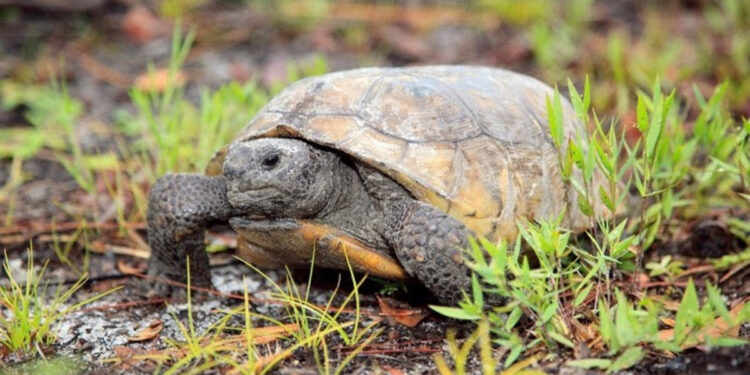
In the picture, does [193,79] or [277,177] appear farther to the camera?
[193,79]

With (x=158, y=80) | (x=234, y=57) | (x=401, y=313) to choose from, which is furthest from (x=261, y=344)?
(x=234, y=57)

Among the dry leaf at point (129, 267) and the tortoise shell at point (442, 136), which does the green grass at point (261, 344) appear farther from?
the dry leaf at point (129, 267)

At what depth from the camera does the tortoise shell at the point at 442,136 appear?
3086 mm

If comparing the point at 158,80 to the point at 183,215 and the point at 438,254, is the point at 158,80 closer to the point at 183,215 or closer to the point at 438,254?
the point at 183,215

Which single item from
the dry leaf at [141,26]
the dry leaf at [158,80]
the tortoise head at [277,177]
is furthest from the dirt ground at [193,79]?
the tortoise head at [277,177]

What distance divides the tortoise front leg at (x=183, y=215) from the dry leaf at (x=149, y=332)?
12.2 inches

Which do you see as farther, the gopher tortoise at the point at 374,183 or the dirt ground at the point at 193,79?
the gopher tortoise at the point at 374,183

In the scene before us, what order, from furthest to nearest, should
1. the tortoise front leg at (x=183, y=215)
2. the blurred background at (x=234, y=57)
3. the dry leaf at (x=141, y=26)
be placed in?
the dry leaf at (x=141, y=26)
the blurred background at (x=234, y=57)
the tortoise front leg at (x=183, y=215)

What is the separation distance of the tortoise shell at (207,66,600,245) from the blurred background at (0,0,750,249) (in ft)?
3.75

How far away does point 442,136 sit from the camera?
3.17m

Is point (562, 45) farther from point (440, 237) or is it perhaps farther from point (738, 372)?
point (738, 372)

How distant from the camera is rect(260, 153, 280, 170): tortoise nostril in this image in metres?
3.02

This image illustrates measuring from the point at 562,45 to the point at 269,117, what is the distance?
14.7 ft

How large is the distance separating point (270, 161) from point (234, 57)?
463 centimetres
